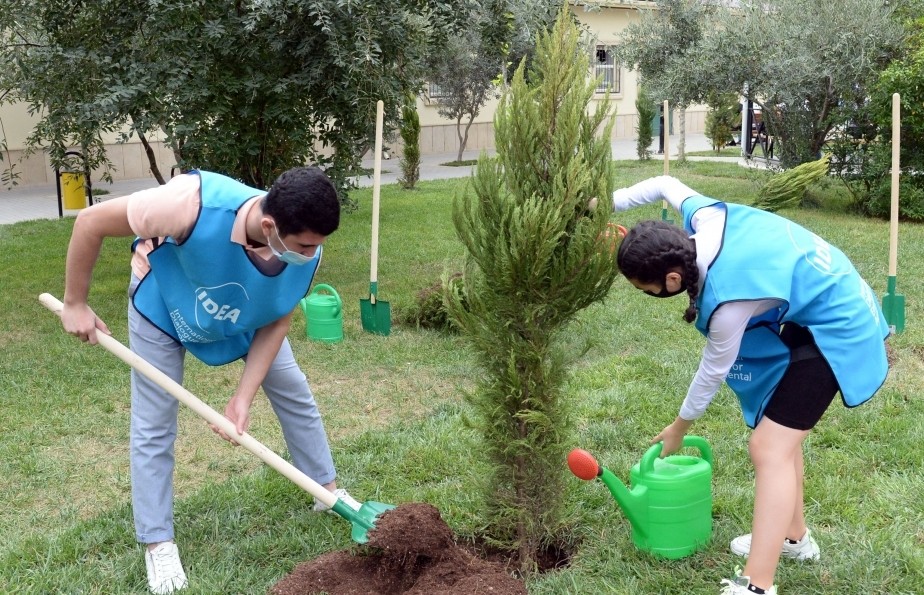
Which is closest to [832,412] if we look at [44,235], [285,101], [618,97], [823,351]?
[823,351]

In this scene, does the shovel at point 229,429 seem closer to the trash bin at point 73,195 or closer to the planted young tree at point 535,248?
the planted young tree at point 535,248

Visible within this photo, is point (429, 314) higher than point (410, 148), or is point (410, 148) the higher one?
point (410, 148)

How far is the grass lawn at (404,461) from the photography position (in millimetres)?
3201

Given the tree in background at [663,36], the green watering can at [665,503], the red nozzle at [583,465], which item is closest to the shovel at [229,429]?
the red nozzle at [583,465]

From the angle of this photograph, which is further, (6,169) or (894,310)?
(6,169)

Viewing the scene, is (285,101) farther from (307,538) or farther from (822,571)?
(822,571)

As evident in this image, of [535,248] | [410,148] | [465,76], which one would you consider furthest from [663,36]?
[535,248]

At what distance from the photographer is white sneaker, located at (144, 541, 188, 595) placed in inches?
123

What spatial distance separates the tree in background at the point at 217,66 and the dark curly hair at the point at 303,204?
422 cm

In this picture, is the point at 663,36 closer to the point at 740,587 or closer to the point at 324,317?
the point at 324,317

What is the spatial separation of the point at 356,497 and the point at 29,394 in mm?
2726

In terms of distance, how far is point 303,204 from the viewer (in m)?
2.56

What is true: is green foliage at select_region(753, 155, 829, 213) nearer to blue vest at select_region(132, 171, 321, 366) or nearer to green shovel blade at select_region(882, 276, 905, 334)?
green shovel blade at select_region(882, 276, 905, 334)

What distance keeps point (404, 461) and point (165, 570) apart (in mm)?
1340
